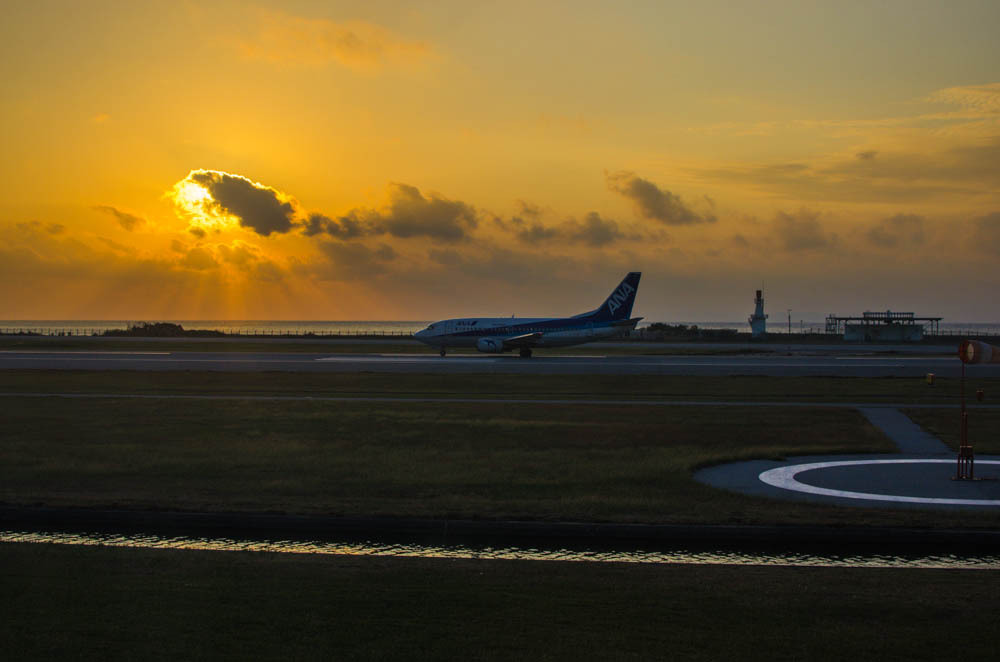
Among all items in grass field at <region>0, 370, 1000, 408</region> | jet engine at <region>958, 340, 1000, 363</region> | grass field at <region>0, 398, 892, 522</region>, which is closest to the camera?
grass field at <region>0, 398, 892, 522</region>

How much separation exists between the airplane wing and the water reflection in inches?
2004

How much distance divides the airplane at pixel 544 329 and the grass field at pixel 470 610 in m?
51.8

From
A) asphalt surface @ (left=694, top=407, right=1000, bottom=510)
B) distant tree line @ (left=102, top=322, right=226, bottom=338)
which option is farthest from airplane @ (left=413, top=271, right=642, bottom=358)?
distant tree line @ (left=102, top=322, right=226, bottom=338)

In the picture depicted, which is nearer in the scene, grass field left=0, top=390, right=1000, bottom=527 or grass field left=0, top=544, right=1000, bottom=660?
grass field left=0, top=544, right=1000, bottom=660

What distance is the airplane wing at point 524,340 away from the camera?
61.6 metres

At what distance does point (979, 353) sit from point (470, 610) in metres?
12.3

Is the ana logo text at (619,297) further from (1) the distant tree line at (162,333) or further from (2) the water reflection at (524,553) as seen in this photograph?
(1) the distant tree line at (162,333)

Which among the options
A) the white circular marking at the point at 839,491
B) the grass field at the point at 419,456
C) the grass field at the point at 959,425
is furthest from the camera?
the grass field at the point at 959,425

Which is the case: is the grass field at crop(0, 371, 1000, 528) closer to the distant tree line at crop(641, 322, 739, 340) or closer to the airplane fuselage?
the airplane fuselage

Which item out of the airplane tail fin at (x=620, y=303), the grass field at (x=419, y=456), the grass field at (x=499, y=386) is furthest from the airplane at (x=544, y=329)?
the grass field at (x=419, y=456)

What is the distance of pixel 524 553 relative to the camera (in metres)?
10.3

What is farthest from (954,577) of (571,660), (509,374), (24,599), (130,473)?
(509,374)

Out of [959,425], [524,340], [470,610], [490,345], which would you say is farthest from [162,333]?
[470,610]

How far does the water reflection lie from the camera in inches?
391
